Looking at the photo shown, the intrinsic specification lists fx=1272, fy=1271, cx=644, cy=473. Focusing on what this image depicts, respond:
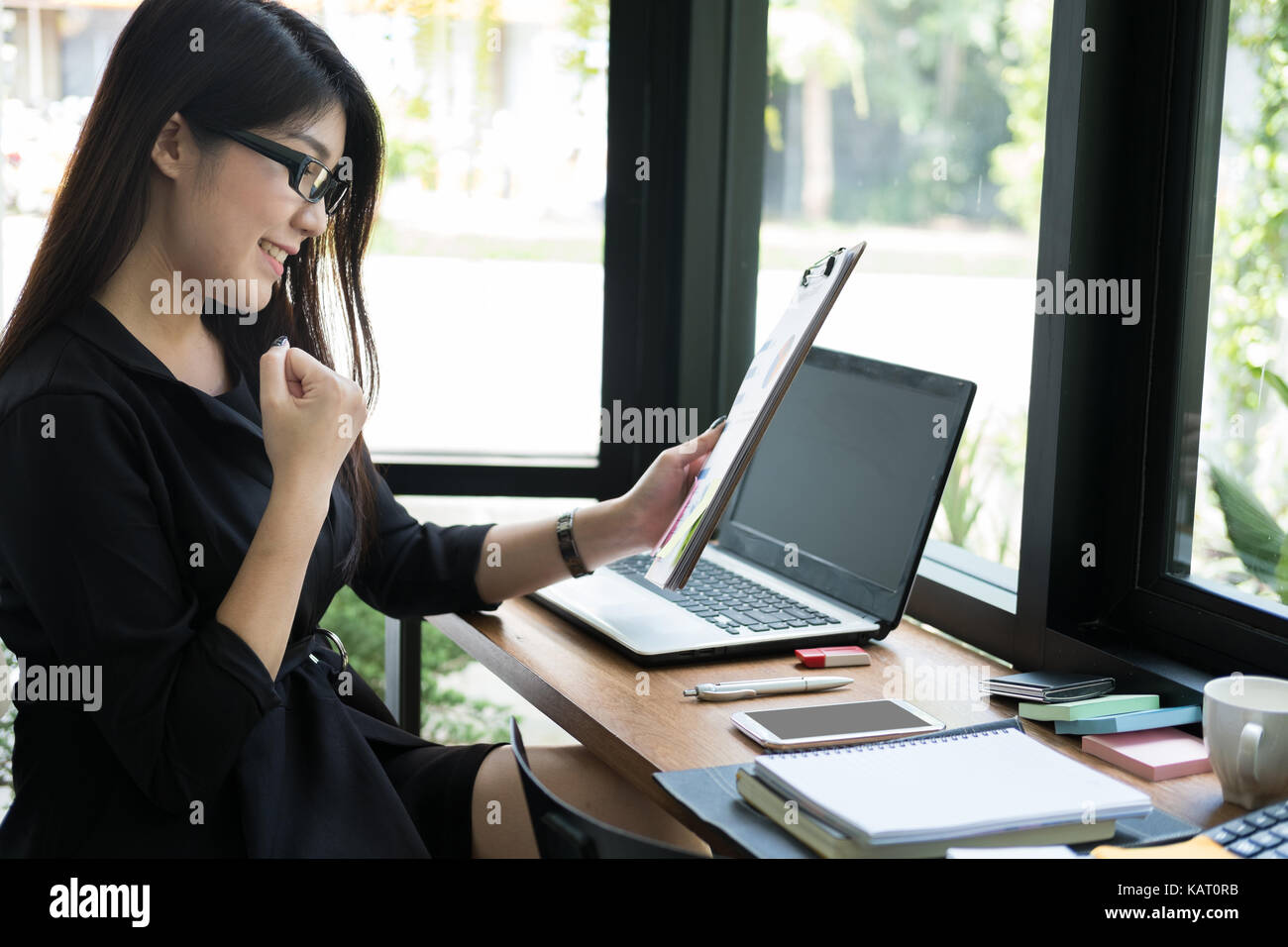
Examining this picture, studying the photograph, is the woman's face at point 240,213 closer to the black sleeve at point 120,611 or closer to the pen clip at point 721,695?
the black sleeve at point 120,611

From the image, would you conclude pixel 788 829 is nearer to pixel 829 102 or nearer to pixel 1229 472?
pixel 1229 472

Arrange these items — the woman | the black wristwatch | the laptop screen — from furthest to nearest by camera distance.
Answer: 1. the black wristwatch
2. the laptop screen
3. the woman

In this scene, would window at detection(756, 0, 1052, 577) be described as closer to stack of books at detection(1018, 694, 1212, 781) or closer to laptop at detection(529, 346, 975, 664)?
laptop at detection(529, 346, 975, 664)

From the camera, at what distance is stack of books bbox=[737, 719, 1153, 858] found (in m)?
0.92

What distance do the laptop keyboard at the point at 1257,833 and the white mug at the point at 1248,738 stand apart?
0.05 metres

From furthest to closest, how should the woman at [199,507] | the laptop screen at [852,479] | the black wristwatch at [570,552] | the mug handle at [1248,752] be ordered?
1. the black wristwatch at [570,552]
2. the laptop screen at [852,479]
3. the woman at [199,507]
4. the mug handle at [1248,752]

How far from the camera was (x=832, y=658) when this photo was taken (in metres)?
1.43

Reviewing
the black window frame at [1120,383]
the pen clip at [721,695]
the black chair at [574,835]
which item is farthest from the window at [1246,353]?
the black chair at [574,835]

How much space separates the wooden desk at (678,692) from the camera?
1.15 metres

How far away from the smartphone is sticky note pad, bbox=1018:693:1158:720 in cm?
11

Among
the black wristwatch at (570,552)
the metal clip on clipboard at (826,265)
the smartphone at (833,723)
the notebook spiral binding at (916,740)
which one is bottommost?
the smartphone at (833,723)

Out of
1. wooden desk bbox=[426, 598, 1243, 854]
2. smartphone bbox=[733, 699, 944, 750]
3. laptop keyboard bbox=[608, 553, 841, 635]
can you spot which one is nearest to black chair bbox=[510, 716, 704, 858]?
wooden desk bbox=[426, 598, 1243, 854]
